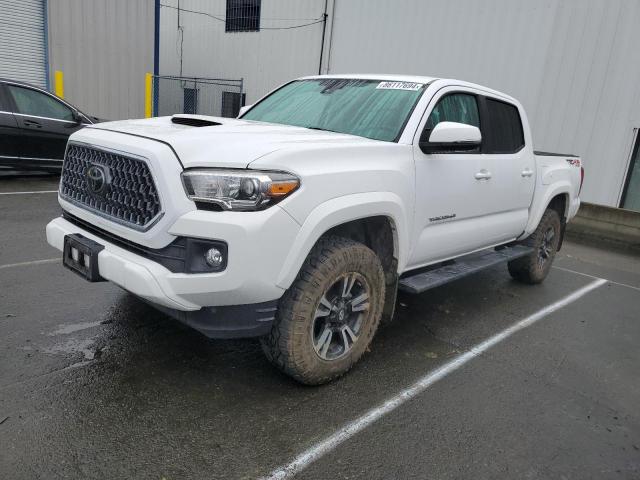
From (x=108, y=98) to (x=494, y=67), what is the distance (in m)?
10.2

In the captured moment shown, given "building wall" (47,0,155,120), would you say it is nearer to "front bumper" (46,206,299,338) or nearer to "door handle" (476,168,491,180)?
"door handle" (476,168,491,180)

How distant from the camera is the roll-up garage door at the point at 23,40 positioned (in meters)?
12.6

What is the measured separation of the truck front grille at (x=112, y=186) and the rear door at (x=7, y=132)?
20.3 ft

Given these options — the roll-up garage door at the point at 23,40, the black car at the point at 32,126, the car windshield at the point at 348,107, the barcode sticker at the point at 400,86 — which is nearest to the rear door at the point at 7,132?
the black car at the point at 32,126

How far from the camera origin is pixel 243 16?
680 inches

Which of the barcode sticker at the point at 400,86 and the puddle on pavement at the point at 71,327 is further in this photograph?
the barcode sticker at the point at 400,86

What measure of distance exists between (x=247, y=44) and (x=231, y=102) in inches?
78.9

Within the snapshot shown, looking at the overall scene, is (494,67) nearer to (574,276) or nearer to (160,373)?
(574,276)

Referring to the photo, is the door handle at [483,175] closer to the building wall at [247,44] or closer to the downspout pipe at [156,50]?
the building wall at [247,44]


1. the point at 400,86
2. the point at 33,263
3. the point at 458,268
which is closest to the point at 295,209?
the point at 400,86

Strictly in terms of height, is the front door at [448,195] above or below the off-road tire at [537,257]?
above

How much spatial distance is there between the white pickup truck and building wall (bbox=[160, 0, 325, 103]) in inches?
439

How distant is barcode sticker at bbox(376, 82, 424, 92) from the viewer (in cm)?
389

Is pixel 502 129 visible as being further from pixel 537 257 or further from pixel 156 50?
pixel 156 50
